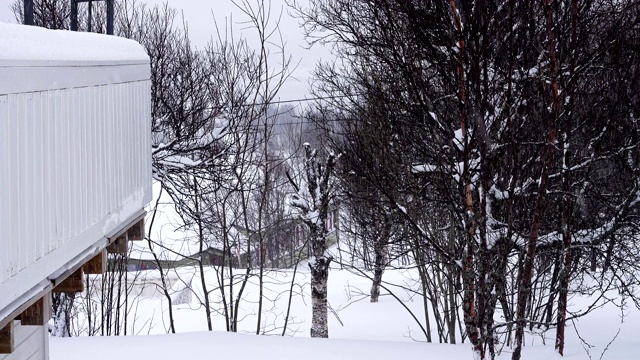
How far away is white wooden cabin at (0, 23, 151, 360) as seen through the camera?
10.9ft

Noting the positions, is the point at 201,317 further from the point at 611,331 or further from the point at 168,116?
the point at 611,331

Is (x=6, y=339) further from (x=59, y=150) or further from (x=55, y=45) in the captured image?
(x=55, y=45)

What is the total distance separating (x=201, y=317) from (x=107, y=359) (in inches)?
651

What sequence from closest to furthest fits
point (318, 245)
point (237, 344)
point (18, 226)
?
1. point (18, 226)
2. point (237, 344)
3. point (318, 245)

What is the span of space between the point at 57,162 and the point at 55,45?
0.62m

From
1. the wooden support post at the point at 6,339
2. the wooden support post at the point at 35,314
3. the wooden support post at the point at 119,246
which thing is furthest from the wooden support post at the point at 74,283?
the wooden support post at the point at 6,339

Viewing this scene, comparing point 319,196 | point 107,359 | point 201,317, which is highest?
point 319,196

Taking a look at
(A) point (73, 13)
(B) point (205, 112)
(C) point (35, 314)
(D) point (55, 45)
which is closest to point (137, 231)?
(A) point (73, 13)

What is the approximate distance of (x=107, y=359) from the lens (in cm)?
904

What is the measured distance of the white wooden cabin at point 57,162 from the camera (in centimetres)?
332

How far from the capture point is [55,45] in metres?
3.99

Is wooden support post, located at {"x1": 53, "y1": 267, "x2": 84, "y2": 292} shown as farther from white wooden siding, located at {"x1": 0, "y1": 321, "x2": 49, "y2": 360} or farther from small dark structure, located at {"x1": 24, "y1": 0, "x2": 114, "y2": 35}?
small dark structure, located at {"x1": 24, "y1": 0, "x2": 114, "y2": 35}

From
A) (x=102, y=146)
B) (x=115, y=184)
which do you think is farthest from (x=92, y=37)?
(x=115, y=184)

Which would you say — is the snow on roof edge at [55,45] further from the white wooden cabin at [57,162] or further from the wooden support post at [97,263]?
the wooden support post at [97,263]
